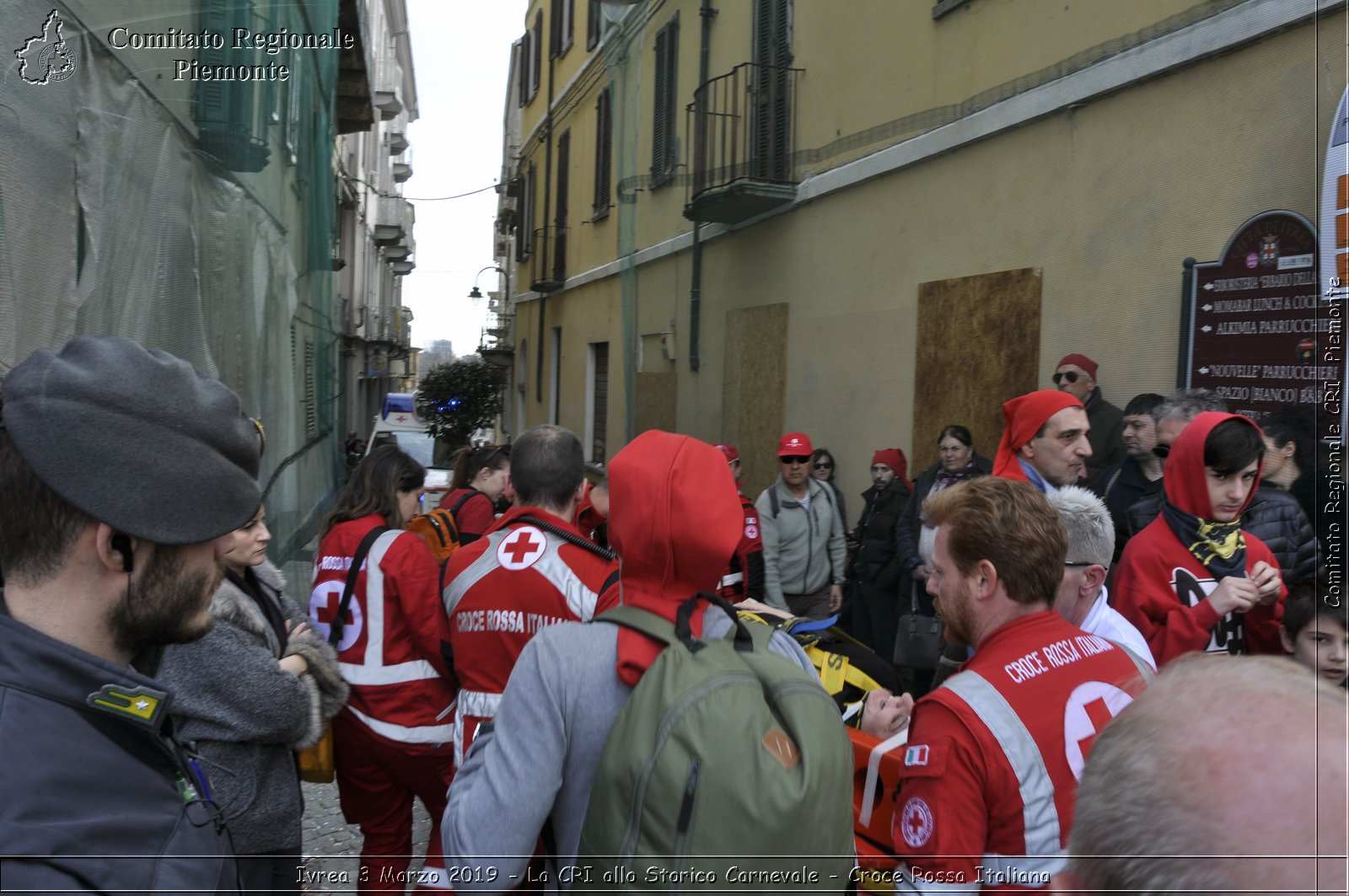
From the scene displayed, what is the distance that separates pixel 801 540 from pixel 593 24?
13.8m

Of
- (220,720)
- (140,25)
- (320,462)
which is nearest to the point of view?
(220,720)

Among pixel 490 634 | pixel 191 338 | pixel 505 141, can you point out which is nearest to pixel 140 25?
pixel 191 338

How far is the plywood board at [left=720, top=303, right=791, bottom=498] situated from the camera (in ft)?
33.3

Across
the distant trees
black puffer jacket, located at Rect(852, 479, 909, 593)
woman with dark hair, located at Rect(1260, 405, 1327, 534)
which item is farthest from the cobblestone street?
the distant trees

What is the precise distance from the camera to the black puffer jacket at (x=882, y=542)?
6.55 m

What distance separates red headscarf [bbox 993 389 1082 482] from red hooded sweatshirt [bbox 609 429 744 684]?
87.3 inches

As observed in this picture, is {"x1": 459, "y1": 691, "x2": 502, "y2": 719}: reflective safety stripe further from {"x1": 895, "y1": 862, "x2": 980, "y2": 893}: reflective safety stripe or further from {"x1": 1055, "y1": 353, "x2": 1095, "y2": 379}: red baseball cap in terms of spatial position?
{"x1": 1055, "y1": 353, "x2": 1095, "y2": 379}: red baseball cap

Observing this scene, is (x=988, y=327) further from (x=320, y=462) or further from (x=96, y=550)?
(x=320, y=462)

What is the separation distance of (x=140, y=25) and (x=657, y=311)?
10.5m

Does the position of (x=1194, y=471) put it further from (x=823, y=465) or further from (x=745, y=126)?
(x=745, y=126)

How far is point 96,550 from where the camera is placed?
1246mm

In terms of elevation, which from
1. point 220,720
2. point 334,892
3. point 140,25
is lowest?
point 334,892

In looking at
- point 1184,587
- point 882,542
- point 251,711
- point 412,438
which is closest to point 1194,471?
point 1184,587

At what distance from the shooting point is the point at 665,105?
13.7 meters
